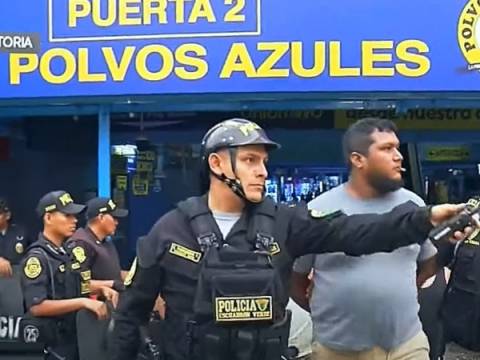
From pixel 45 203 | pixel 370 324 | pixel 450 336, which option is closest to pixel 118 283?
pixel 45 203

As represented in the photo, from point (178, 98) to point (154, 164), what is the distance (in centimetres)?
327

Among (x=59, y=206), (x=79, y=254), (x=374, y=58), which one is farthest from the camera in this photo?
(x=374, y=58)

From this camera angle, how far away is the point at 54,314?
5.26 m

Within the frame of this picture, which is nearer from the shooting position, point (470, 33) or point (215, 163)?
point (215, 163)

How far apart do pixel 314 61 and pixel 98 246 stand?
278cm

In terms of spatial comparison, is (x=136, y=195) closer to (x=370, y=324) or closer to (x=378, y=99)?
(x=378, y=99)

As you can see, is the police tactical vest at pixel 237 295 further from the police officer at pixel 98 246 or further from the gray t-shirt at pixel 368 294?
the police officer at pixel 98 246

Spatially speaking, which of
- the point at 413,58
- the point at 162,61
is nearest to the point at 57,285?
the point at 162,61

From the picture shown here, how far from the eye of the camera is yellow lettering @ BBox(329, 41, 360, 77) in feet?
26.0

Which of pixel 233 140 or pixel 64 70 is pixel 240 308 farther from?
pixel 64 70

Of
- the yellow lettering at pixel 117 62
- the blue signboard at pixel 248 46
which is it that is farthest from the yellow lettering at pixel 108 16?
the yellow lettering at pixel 117 62

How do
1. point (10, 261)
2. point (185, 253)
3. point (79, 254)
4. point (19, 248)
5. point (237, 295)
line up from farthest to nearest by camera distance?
point (19, 248), point (10, 261), point (79, 254), point (185, 253), point (237, 295)

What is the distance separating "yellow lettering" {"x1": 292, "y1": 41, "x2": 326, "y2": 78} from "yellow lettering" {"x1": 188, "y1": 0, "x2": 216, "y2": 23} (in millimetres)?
802

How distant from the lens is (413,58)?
7.93m
